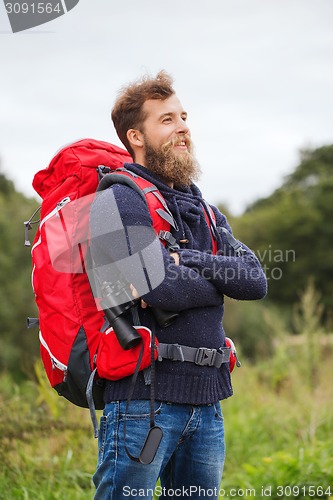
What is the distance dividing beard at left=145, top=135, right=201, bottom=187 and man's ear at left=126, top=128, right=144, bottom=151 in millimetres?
36

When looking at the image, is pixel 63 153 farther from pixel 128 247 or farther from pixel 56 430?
pixel 56 430

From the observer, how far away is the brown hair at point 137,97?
2.79 metres

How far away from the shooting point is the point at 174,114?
2770mm

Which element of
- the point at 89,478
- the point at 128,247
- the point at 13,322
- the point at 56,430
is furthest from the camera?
the point at 13,322

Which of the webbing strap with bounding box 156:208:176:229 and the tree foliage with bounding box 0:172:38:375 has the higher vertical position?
the webbing strap with bounding box 156:208:176:229

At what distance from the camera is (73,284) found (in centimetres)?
249

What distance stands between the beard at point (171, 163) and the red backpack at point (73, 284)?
0.37 feet

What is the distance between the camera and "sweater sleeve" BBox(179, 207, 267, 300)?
2529 millimetres

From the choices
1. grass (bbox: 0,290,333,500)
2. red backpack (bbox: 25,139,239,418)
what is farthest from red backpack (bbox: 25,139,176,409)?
grass (bbox: 0,290,333,500)

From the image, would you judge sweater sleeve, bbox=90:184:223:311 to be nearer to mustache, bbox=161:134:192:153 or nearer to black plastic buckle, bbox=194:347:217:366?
black plastic buckle, bbox=194:347:217:366

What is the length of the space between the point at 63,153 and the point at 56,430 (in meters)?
2.47

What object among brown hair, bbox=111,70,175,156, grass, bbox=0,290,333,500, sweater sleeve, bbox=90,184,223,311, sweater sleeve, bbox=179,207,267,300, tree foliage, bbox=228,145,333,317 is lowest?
tree foliage, bbox=228,145,333,317

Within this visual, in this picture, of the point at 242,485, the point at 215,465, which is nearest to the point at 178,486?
the point at 215,465
